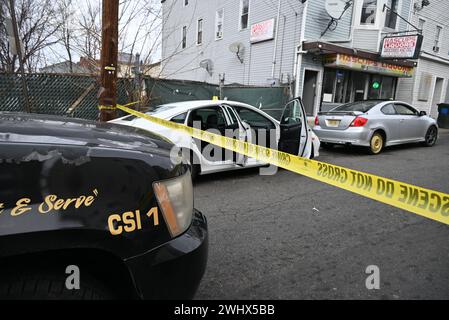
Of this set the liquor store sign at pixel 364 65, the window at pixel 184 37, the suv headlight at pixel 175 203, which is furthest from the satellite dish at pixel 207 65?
the suv headlight at pixel 175 203

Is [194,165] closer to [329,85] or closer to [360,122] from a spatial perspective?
[360,122]

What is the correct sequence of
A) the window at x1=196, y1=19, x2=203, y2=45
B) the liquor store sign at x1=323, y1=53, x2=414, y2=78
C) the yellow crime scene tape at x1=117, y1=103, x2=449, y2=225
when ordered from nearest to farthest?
the yellow crime scene tape at x1=117, y1=103, x2=449, y2=225 → the liquor store sign at x1=323, y1=53, x2=414, y2=78 → the window at x1=196, y1=19, x2=203, y2=45

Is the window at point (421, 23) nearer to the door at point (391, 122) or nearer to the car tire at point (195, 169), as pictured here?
the door at point (391, 122)

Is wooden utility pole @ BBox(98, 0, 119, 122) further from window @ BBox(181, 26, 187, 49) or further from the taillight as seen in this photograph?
window @ BBox(181, 26, 187, 49)

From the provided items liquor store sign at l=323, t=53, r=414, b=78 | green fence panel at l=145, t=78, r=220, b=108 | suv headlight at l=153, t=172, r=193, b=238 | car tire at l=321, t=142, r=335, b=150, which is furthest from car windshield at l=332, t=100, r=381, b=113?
suv headlight at l=153, t=172, r=193, b=238

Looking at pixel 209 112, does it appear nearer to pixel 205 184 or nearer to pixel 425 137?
pixel 205 184

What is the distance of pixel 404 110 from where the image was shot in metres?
9.15

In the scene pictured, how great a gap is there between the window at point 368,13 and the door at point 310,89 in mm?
3277

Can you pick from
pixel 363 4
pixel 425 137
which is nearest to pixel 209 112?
pixel 425 137

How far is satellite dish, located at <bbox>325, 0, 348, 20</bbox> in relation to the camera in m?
12.3

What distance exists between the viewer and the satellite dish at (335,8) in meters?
12.3

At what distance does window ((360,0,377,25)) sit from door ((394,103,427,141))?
6.39 metres

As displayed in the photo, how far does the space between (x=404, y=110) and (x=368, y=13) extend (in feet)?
22.7

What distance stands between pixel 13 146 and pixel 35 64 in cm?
2048
